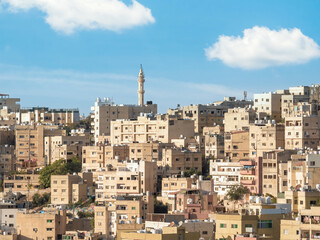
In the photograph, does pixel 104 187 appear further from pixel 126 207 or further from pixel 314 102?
pixel 314 102

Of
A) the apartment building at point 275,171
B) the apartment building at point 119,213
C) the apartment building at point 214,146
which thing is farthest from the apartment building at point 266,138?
the apartment building at point 119,213

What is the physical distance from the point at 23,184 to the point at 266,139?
16.4 metres

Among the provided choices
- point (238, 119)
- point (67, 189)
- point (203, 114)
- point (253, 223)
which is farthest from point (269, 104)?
point (253, 223)

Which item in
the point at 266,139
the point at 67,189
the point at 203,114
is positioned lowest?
the point at 67,189

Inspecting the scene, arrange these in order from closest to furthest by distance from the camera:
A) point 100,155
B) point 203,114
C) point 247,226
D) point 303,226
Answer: point 303,226
point 247,226
point 100,155
point 203,114

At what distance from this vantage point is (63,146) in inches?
3420

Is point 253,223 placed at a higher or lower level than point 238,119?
lower

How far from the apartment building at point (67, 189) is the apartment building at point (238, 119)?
1471cm

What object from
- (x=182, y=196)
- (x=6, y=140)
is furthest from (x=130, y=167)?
(x=6, y=140)

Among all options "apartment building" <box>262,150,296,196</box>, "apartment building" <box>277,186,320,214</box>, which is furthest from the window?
"apartment building" <box>262,150,296,196</box>

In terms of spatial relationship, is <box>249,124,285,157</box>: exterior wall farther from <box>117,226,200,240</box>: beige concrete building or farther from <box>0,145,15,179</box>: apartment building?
<box>117,226,200,240</box>: beige concrete building

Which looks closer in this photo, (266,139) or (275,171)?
(275,171)

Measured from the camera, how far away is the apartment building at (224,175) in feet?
235

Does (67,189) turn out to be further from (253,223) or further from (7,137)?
(253,223)
